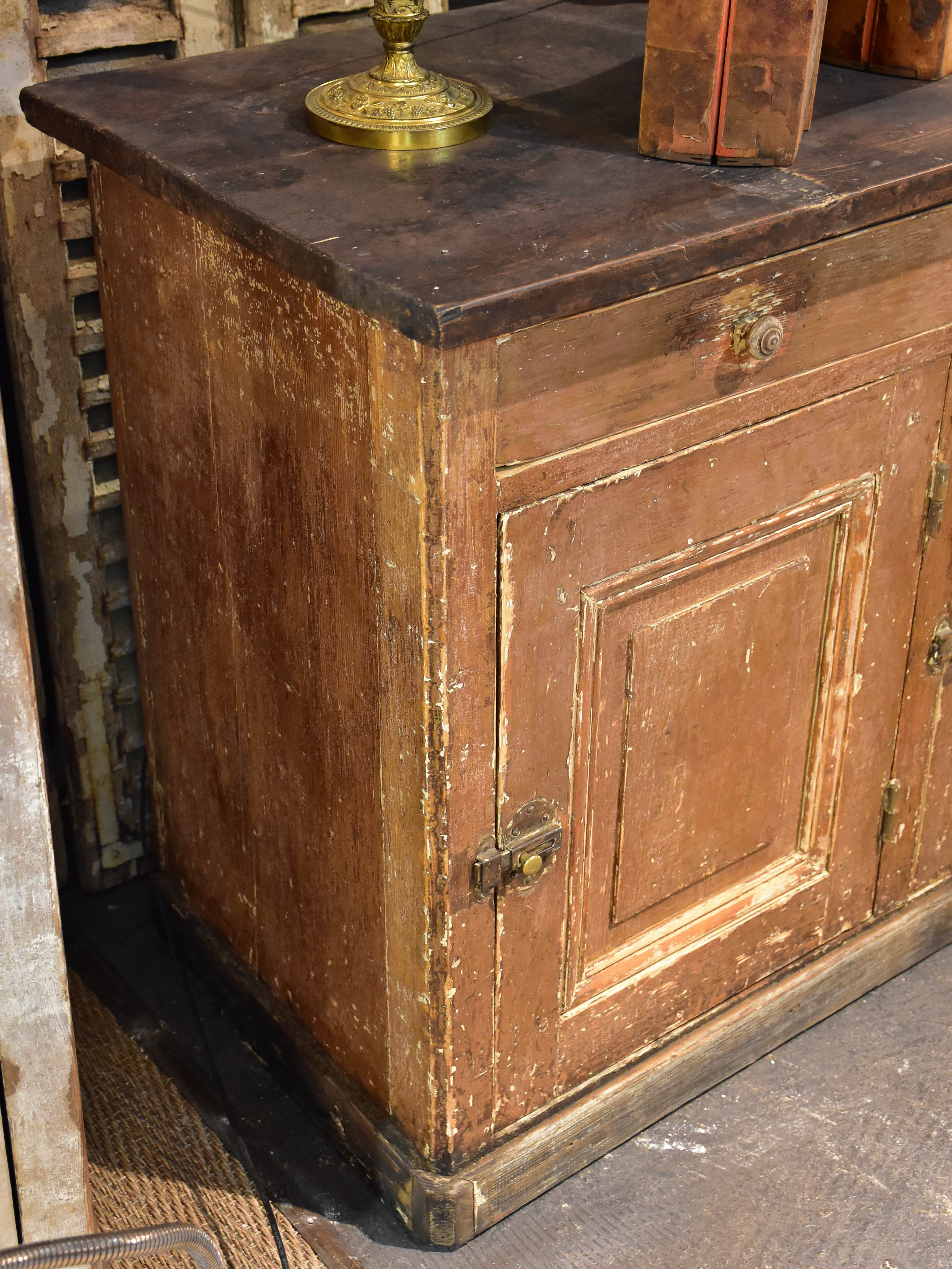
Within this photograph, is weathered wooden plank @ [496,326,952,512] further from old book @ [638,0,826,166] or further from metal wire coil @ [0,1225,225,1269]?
metal wire coil @ [0,1225,225,1269]

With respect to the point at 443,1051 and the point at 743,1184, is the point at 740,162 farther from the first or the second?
the point at 743,1184

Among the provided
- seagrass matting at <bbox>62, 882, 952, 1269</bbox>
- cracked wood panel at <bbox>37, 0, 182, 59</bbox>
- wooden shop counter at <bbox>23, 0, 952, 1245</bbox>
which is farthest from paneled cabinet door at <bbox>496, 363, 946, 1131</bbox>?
cracked wood panel at <bbox>37, 0, 182, 59</bbox>

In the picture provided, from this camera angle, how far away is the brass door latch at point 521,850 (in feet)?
5.27

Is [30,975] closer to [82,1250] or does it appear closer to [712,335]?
[82,1250]

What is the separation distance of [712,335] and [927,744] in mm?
813

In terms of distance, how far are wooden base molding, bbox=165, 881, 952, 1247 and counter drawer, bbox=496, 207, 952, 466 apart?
0.89m

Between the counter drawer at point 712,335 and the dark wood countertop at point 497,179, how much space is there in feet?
0.15

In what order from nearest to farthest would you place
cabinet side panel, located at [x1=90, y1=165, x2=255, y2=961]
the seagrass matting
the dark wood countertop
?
the dark wood countertop, cabinet side panel, located at [x1=90, y1=165, x2=255, y2=961], the seagrass matting

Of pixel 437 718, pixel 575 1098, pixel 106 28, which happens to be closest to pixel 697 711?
pixel 437 718

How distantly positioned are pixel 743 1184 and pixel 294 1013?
2.07ft

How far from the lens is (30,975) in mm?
1445

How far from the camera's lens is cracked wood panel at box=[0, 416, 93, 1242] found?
134cm

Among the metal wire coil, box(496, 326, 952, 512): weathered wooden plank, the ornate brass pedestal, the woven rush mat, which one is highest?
the ornate brass pedestal

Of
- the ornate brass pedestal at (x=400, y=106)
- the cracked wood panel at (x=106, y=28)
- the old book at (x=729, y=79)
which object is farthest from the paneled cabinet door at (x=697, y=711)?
the cracked wood panel at (x=106, y=28)
